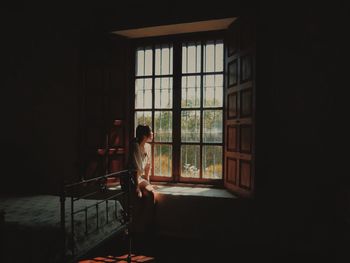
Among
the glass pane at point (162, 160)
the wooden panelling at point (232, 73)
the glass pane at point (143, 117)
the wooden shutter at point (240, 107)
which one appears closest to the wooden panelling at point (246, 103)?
the wooden shutter at point (240, 107)

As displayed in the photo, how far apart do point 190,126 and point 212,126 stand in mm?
303

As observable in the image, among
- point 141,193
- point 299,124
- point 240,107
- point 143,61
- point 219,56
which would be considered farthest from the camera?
point 143,61

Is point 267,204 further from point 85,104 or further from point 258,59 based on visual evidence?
point 85,104

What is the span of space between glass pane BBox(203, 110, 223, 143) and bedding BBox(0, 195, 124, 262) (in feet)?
5.31

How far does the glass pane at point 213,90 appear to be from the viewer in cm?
408

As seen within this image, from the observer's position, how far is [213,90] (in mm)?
4109

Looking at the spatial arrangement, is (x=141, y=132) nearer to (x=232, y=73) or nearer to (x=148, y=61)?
(x=148, y=61)

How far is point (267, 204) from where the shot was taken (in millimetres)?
3355

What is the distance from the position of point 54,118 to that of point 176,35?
2.05 metres

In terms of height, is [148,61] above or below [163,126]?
above

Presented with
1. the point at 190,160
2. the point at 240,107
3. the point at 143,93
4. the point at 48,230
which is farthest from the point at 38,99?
the point at 240,107

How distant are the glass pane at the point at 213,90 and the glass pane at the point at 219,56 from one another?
0.36 ft

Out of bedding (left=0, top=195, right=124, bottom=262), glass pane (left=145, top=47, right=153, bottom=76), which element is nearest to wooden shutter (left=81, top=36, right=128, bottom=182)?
glass pane (left=145, top=47, right=153, bottom=76)

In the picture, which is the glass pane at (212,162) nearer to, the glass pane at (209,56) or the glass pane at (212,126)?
the glass pane at (212,126)
